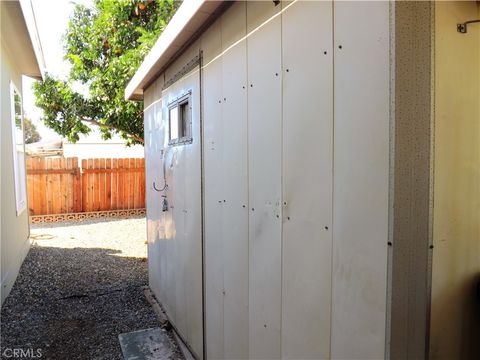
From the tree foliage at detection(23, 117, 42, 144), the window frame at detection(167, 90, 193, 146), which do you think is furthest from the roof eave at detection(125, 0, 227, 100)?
the tree foliage at detection(23, 117, 42, 144)

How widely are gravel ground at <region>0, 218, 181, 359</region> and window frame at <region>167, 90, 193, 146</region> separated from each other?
1963mm

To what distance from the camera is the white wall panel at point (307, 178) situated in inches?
55.6

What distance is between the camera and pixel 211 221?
2.64 meters

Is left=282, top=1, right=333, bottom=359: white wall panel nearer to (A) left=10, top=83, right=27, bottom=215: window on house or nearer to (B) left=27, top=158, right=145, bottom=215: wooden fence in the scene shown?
(A) left=10, top=83, right=27, bottom=215: window on house

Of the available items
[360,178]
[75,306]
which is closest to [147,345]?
[75,306]

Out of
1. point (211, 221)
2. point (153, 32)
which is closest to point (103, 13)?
point (153, 32)

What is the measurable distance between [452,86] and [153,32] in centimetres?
808

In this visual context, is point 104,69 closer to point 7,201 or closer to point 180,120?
point 7,201

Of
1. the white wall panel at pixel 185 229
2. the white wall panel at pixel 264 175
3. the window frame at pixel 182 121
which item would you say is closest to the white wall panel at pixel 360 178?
the white wall panel at pixel 264 175

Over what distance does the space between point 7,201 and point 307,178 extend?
4.84 m

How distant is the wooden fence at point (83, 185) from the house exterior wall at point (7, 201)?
4862 millimetres

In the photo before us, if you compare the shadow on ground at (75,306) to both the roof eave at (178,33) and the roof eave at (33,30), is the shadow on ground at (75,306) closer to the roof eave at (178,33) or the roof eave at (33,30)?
the roof eave at (178,33)

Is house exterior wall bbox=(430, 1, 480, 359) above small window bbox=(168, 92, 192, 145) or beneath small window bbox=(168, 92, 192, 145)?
beneath

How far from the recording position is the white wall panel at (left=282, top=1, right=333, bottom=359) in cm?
141
